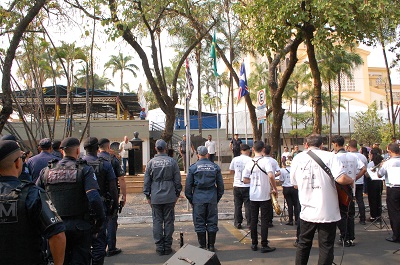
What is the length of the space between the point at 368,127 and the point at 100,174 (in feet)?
130

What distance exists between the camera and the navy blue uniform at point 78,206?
4344mm

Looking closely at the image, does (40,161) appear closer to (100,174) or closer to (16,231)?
(100,174)

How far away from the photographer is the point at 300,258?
5070 millimetres

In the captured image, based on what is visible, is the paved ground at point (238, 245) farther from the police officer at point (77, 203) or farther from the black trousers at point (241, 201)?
the police officer at point (77, 203)

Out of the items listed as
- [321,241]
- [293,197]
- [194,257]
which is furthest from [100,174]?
[293,197]

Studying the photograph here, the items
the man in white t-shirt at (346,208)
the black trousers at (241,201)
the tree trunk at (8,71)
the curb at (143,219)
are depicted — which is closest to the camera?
the man in white t-shirt at (346,208)

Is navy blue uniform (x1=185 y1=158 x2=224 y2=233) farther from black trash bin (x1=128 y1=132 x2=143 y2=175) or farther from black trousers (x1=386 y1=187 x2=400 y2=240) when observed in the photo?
black trash bin (x1=128 y1=132 x2=143 y2=175)

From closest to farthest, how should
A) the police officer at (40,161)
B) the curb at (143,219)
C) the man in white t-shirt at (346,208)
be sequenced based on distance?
the police officer at (40,161) → the man in white t-shirt at (346,208) → the curb at (143,219)

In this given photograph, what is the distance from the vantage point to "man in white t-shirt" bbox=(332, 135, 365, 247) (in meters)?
6.54

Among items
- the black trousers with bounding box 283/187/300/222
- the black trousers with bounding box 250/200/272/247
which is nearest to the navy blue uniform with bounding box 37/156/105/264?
the black trousers with bounding box 250/200/272/247

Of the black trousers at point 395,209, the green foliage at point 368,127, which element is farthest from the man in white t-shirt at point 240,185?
the green foliage at point 368,127

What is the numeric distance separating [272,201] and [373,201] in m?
3.42

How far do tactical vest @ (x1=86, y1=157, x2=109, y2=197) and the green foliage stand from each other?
1509 inches

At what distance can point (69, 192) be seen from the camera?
14.4ft
